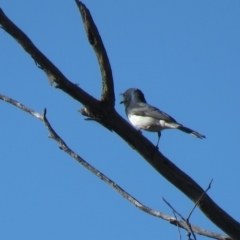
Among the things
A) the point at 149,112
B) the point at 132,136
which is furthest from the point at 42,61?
the point at 149,112

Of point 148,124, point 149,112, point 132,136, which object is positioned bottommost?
point 132,136

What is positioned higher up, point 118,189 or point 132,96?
point 132,96

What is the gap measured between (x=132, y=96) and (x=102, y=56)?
9.21 metres

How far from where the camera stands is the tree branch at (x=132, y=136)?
4379 mm

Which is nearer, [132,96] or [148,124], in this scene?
[148,124]

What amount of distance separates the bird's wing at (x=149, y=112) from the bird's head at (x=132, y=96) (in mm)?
502

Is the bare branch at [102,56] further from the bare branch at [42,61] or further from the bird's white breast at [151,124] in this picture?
the bird's white breast at [151,124]

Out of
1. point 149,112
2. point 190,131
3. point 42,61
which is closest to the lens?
point 42,61

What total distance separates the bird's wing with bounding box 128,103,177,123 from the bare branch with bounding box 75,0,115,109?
6.93 meters

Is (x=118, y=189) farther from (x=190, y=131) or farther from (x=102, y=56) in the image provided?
(x=190, y=131)

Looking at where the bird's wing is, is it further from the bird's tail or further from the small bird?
the bird's tail

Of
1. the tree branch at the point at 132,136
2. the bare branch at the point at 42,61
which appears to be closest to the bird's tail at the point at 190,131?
the tree branch at the point at 132,136

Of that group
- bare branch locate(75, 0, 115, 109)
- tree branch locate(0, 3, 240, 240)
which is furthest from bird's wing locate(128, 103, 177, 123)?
bare branch locate(75, 0, 115, 109)

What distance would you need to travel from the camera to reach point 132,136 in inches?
184
